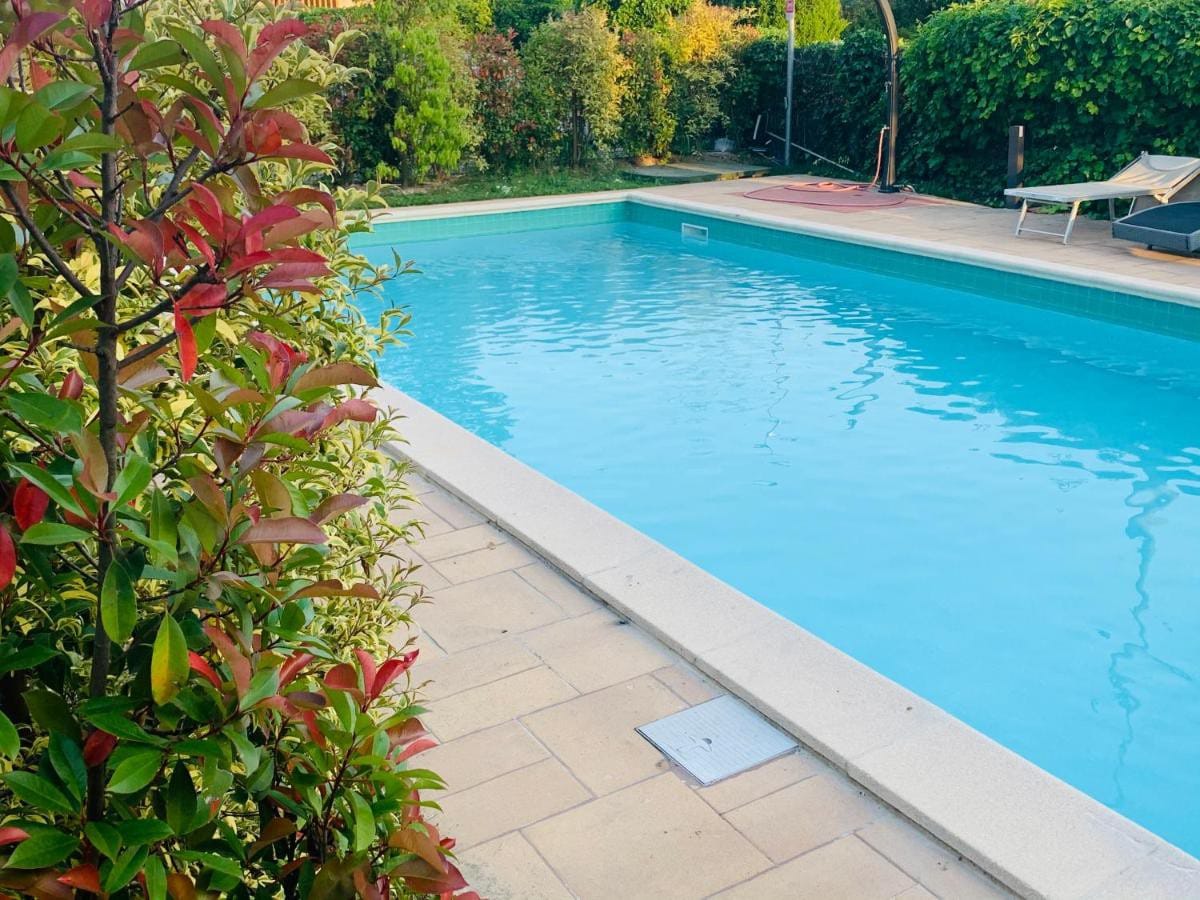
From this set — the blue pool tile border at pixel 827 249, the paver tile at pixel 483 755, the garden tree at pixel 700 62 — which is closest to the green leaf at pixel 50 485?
the paver tile at pixel 483 755

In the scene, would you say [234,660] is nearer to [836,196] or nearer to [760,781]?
[760,781]

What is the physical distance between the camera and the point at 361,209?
296 cm

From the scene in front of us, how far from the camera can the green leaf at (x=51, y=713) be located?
4.02 ft

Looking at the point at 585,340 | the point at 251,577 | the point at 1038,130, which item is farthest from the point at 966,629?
the point at 1038,130

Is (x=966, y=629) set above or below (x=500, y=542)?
below

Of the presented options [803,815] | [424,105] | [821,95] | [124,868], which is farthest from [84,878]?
[821,95]

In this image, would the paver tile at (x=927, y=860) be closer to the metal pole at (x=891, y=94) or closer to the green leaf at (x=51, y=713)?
the green leaf at (x=51, y=713)

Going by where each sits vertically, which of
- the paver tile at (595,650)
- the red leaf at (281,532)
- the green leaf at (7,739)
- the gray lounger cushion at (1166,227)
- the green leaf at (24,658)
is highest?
the red leaf at (281,532)

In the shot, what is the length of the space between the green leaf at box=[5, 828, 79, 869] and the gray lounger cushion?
9.89 m

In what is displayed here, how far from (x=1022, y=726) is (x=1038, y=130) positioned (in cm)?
1057

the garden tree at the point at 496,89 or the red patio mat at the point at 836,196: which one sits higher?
the garden tree at the point at 496,89

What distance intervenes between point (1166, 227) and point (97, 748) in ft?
32.9

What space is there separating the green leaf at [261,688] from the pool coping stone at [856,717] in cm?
202

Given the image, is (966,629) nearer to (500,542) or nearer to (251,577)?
(500,542)
